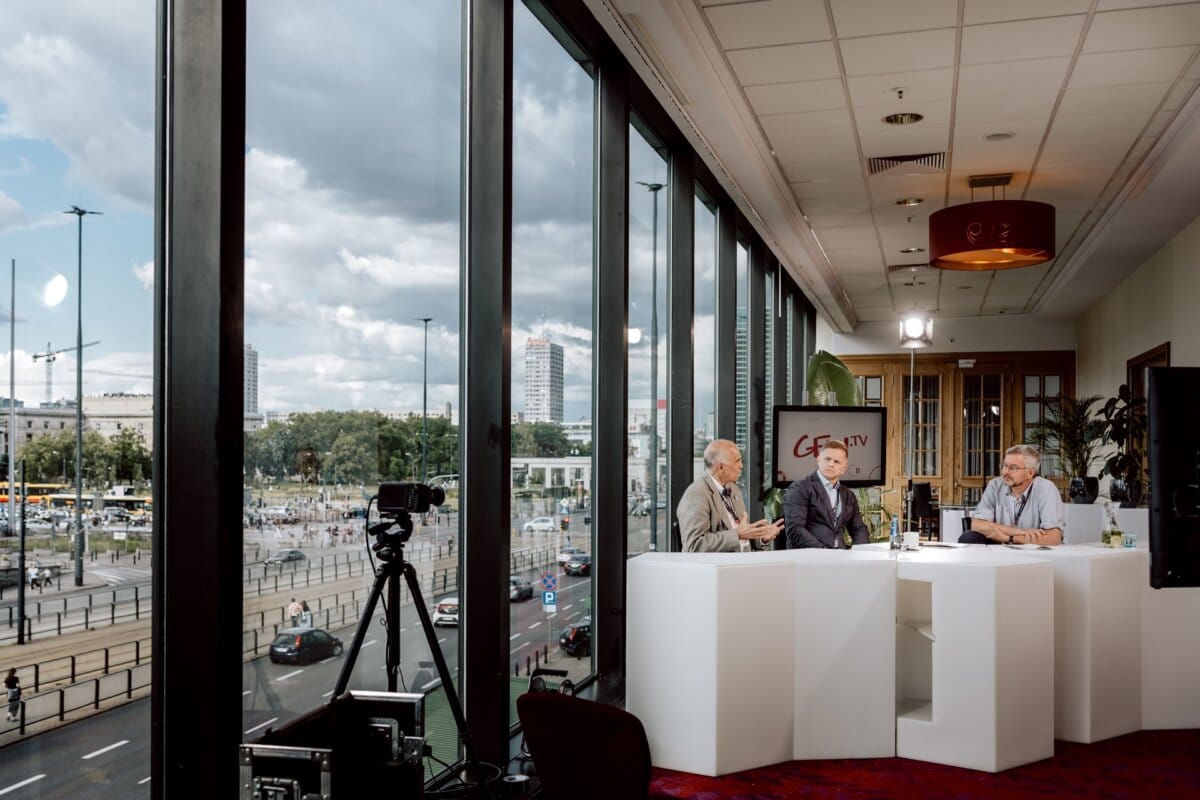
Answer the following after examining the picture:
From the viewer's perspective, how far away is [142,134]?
263 centimetres

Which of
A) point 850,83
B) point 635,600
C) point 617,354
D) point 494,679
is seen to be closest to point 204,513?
point 494,679

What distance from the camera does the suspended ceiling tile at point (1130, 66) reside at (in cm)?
587

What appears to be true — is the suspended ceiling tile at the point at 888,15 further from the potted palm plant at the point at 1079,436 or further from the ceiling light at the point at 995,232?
the potted palm plant at the point at 1079,436

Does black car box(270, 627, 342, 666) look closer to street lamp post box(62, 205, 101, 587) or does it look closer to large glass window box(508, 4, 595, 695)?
street lamp post box(62, 205, 101, 587)

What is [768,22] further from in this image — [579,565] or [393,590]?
[393,590]

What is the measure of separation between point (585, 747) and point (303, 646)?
108 cm

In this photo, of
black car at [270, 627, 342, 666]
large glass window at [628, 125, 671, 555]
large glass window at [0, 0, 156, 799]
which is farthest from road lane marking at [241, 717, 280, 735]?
Answer: large glass window at [628, 125, 671, 555]

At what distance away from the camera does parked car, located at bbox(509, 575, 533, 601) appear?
4.79 meters

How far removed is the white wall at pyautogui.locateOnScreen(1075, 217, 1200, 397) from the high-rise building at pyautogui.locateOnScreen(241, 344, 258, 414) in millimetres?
8883

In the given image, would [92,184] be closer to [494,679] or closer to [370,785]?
[370,785]

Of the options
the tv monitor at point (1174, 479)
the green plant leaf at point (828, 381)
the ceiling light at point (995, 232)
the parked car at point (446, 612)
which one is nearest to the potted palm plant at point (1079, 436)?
the green plant leaf at point (828, 381)

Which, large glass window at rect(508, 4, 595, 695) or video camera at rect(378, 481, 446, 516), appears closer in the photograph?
video camera at rect(378, 481, 446, 516)

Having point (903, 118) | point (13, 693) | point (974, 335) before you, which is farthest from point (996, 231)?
point (974, 335)

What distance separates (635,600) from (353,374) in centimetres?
193
